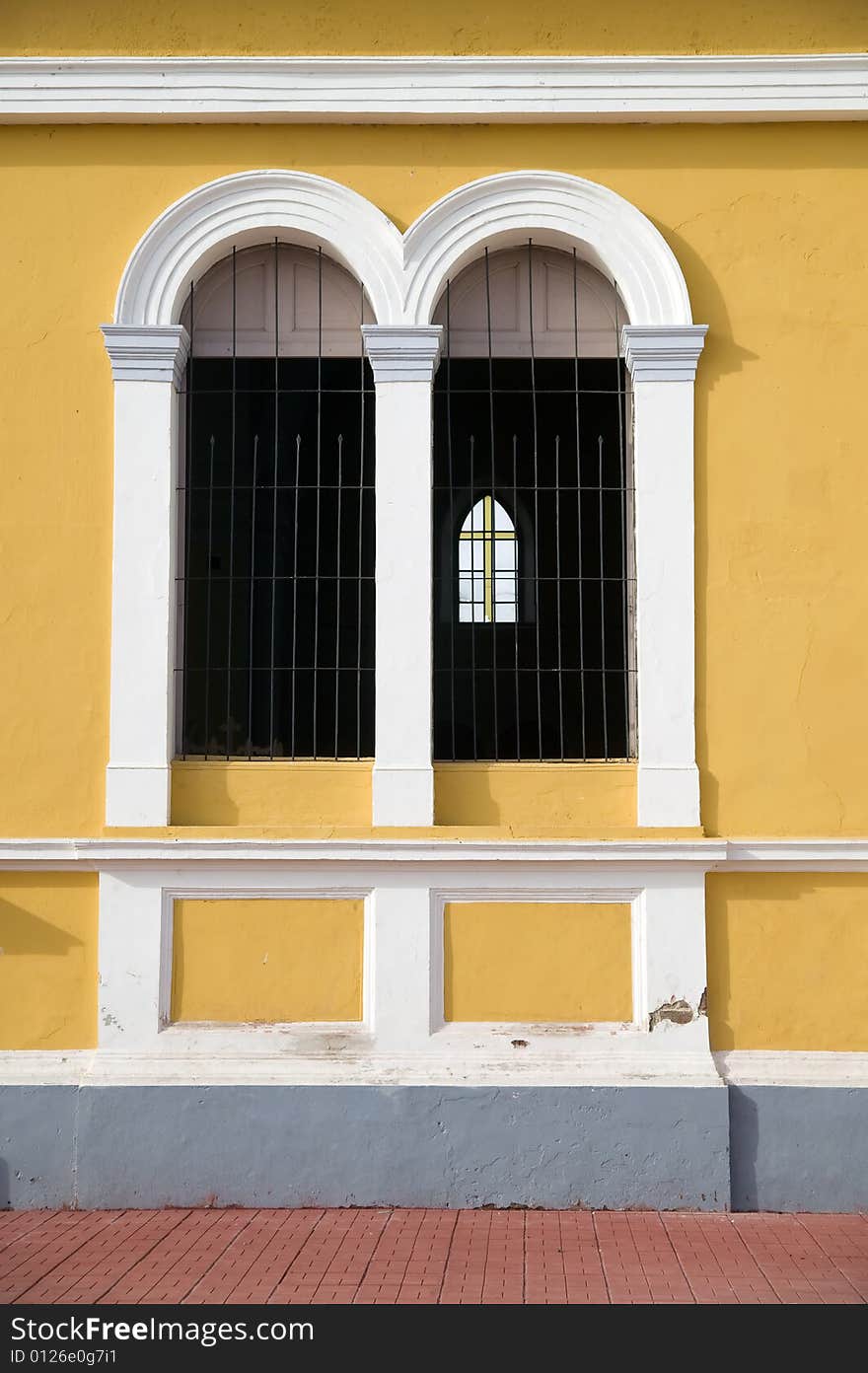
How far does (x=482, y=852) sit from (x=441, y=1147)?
1.36 m

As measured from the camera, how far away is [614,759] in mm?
6812

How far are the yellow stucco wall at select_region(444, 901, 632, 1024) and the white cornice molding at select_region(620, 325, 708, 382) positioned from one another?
260cm

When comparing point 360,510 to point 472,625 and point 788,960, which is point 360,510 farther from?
point 788,960

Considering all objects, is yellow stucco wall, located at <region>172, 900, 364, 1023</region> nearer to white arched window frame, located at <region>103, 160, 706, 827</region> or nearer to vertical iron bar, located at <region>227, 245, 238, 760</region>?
white arched window frame, located at <region>103, 160, 706, 827</region>

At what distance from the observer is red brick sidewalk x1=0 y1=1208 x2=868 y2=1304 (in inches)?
206

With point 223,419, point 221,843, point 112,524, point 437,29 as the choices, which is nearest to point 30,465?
point 112,524

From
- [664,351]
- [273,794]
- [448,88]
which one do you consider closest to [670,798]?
[273,794]

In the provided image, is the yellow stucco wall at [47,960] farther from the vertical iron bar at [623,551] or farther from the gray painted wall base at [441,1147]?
the vertical iron bar at [623,551]

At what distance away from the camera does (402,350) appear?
6.72 metres

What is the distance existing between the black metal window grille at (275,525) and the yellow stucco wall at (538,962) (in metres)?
1.07

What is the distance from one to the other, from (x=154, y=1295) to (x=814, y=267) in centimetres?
550

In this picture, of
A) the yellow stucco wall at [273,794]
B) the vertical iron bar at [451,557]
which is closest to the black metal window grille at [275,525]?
the yellow stucco wall at [273,794]

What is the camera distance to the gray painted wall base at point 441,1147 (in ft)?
20.5

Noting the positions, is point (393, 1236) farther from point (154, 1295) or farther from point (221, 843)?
point (221, 843)
